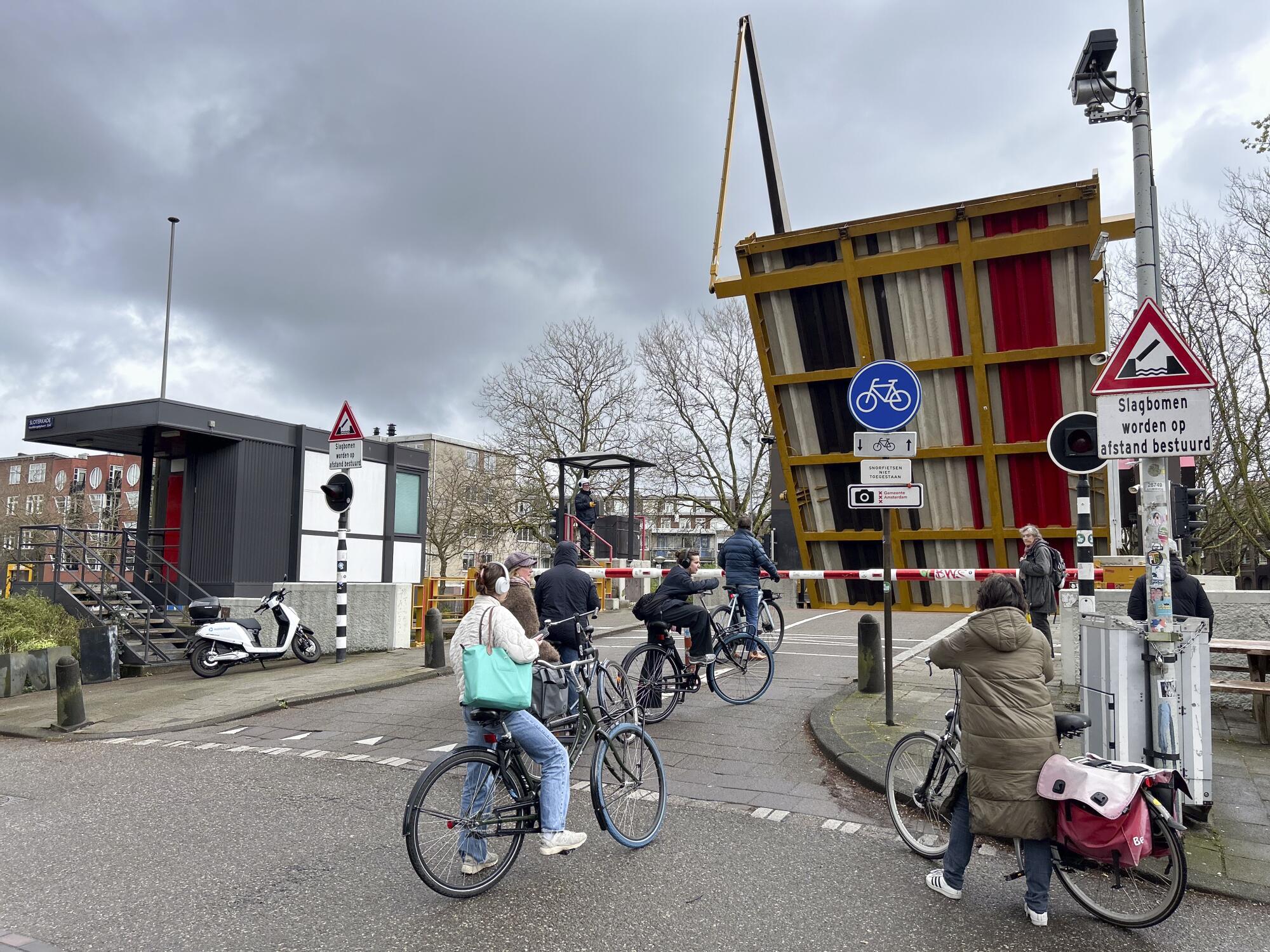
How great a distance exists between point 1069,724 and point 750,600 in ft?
19.0

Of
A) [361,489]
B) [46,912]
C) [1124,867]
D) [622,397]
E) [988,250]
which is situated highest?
[622,397]

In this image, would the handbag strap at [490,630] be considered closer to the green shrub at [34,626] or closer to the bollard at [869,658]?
the bollard at [869,658]

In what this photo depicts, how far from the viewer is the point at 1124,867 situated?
379cm

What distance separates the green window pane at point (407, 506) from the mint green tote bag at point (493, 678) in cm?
1391

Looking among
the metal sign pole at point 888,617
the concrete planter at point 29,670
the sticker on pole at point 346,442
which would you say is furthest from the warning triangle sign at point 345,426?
the metal sign pole at point 888,617

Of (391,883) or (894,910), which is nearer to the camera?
(894,910)

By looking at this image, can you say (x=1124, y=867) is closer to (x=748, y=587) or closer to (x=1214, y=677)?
(x=1214, y=677)

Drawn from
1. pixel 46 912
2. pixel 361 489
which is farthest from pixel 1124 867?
pixel 361 489

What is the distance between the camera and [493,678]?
14.2ft

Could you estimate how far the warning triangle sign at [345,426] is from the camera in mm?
12867

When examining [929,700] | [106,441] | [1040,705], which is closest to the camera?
[1040,705]

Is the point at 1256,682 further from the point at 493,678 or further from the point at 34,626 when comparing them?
the point at 34,626

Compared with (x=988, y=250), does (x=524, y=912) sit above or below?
below

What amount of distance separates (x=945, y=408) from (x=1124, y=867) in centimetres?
976
